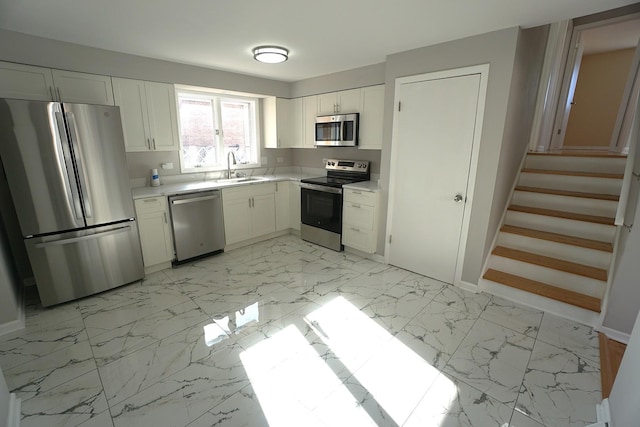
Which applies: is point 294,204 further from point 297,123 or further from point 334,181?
point 297,123

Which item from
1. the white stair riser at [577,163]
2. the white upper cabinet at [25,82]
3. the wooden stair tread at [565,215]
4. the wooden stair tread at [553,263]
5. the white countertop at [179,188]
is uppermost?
the white upper cabinet at [25,82]

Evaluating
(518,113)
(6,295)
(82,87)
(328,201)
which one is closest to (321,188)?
(328,201)

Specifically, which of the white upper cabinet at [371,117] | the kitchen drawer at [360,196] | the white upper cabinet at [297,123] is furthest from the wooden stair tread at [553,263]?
the white upper cabinet at [297,123]

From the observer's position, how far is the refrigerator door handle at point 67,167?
2420 millimetres

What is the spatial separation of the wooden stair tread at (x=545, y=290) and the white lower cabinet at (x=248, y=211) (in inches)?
116

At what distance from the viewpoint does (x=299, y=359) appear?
203cm

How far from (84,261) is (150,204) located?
0.80 metres

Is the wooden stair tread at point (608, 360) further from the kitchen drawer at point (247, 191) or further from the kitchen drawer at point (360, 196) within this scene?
the kitchen drawer at point (247, 191)

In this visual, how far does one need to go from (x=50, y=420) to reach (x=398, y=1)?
131 inches

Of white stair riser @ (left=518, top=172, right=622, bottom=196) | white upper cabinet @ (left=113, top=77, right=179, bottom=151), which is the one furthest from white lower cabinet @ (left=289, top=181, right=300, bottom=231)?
white stair riser @ (left=518, top=172, right=622, bottom=196)

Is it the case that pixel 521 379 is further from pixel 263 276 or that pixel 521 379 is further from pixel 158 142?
pixel 158 142

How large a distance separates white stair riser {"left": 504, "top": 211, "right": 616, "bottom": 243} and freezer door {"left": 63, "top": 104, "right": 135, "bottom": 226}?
4.17 meters

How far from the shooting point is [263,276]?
10.8 feet

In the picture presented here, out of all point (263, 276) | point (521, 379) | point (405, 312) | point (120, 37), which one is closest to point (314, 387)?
point (405, 312)
